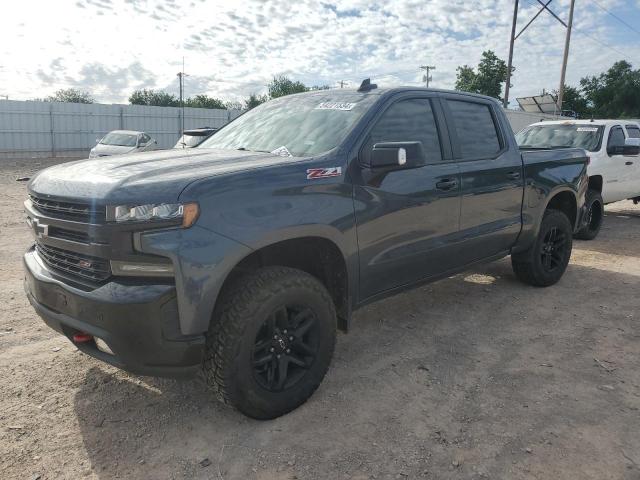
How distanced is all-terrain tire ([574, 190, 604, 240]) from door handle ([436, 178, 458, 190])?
5347 mm

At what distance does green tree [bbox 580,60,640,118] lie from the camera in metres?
53.4

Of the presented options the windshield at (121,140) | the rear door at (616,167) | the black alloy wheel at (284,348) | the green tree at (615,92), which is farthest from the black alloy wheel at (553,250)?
the green tree at (615,92)

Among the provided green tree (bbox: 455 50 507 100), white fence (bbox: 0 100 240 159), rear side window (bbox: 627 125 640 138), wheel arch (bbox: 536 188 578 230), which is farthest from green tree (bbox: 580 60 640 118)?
wheel arch (bbox: 536 188 578 230)

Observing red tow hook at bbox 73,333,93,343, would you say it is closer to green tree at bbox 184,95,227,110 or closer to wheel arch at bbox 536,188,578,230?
wheel arch at bbox 536,188,578,230

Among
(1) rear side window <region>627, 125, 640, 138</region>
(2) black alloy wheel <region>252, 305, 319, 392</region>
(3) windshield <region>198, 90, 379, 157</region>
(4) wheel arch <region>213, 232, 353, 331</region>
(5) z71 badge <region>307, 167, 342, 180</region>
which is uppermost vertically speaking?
(1) rear side window <region>627, 125, 640, 138</region>

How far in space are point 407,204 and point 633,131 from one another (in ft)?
27.4

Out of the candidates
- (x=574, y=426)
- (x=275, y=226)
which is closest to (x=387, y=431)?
(x=574, y=426)

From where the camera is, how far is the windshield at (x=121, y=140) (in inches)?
691

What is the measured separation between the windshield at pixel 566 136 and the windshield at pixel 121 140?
12.9 meters

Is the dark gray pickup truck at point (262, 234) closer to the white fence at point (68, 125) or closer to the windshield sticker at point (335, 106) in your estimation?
the windshield sticker at point (335, 106)

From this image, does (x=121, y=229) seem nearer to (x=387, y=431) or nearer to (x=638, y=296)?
(x=387, y=431)

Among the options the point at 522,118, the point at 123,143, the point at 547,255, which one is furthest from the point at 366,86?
the point at 522,118

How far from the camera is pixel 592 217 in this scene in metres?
8.58

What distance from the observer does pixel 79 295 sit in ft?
8.54
